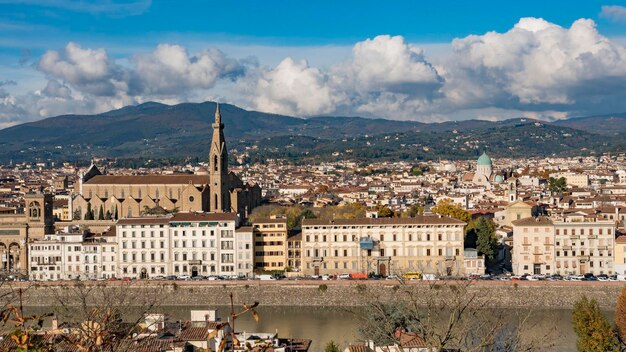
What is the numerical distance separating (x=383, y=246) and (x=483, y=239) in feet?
13.4

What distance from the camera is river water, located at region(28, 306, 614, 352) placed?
84.3 ft

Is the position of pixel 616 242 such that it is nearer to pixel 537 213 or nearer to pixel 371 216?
pixel 371 216

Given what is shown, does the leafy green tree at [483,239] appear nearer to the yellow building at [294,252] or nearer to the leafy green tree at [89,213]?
the yellow building at [294,252]

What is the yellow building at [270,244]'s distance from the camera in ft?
123

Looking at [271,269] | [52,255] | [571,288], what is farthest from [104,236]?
[571,288]

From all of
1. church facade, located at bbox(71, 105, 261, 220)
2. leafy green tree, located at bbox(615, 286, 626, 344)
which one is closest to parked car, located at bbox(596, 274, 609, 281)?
leafy green tree, located at bbox(615, 286, 626, 344)

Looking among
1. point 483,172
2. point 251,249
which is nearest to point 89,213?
point 251,249

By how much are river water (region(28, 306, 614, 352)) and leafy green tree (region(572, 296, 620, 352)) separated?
86cm

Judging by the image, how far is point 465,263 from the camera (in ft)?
120

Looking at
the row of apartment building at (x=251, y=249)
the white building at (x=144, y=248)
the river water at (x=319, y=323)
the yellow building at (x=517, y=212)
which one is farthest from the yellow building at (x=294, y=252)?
the yellow building at (x=517, y=212)

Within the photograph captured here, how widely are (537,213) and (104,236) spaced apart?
23.4 metres

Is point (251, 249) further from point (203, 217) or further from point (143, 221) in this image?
point (143, 221)

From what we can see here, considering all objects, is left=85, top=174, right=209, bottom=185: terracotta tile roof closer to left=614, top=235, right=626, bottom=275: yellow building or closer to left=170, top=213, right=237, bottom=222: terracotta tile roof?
left=170, top=213, right=237, bottom=222: terracotta tile roof

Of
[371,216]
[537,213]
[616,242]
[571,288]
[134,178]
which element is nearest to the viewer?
[571,288]
